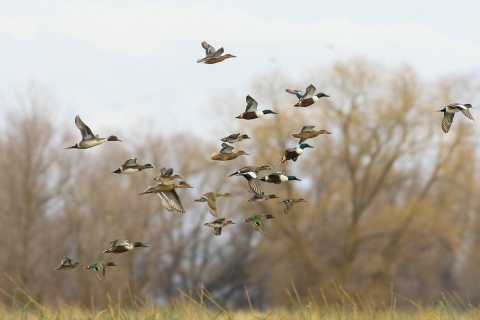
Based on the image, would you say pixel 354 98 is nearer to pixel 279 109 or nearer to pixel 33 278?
pixel 279 109

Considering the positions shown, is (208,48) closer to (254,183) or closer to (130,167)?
(130,167)

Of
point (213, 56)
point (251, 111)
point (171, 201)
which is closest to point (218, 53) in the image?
point (213, 56)

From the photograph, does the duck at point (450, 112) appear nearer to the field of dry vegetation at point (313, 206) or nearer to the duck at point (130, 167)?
the duck at point (130, 167)

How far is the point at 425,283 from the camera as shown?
2917cm

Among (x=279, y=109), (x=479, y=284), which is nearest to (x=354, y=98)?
(x=279, y=109)

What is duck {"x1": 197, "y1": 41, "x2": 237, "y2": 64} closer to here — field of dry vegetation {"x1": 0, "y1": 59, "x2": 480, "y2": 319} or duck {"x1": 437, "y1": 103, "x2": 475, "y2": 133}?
duck {"x1": 437, "y1": 103, "x2": 475, "y2": 133}

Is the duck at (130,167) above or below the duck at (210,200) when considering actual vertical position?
above

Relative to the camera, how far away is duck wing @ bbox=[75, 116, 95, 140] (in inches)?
243

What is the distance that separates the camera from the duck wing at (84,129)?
616cm

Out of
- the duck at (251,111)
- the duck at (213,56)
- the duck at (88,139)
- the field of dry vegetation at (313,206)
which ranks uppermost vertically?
the duck at (213,56)

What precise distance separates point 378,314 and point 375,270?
19.6 m

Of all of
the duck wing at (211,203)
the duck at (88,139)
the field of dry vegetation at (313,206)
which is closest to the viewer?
the duck wing at (211,203)

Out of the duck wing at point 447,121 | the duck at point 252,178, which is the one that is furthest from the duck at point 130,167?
the duck wing at point 447,121

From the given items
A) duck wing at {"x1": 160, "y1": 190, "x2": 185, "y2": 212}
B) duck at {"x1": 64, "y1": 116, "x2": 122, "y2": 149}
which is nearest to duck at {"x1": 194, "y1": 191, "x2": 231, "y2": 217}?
duck wing at {"x1": 160, "y1": 190, "x2": 185, "y2": 212}
